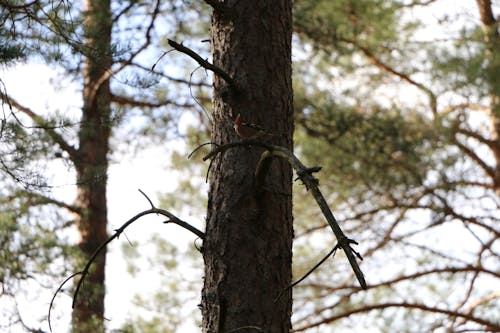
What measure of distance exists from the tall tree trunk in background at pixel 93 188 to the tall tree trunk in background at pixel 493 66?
10.2ft

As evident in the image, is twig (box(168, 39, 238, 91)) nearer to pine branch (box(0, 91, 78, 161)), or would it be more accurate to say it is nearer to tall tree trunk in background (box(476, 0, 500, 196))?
pine branch (box(0, 91, 78, 161))

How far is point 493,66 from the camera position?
630cm

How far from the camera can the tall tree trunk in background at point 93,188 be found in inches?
215

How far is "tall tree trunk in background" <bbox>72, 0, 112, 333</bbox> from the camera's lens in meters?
5.45

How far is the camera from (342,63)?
7.94m

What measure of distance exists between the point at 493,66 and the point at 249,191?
14.8 feet

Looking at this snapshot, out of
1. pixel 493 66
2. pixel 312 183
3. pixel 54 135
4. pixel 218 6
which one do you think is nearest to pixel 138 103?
pixel 54 135

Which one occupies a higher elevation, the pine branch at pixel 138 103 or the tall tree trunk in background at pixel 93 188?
the pine branch at pixel 138 103

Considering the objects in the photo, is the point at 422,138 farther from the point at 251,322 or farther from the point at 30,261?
the point at 251,322

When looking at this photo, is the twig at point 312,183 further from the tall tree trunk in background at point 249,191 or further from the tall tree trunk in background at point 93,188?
the tall tree trunk in background at point 93,188

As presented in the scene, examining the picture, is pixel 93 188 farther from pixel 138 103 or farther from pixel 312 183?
pixel 312 183

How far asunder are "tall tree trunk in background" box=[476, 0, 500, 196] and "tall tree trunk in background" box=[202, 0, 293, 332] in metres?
4.09

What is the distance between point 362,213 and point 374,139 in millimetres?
728

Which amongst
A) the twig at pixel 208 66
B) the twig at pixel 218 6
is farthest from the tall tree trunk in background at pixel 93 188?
the twig at pixel 208 66
